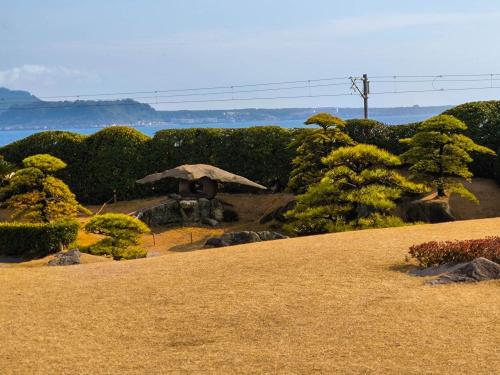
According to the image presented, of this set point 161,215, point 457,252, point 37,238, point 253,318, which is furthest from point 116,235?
point 253,318

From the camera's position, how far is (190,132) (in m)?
36.9

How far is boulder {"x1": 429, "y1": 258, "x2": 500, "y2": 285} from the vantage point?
12.5m

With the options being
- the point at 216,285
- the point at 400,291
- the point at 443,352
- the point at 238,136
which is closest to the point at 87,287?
the point at 216,285

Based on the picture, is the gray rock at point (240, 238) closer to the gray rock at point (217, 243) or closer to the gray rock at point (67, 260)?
the gray rock at point (217, 243)

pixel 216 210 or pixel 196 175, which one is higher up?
pixel 196 175

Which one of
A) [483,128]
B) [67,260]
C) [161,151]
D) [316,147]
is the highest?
[483,128]

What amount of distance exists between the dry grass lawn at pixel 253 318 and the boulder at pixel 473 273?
34cm

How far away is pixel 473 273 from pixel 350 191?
10.2 m

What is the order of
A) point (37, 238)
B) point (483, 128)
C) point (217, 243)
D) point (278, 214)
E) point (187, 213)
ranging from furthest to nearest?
point (483, 128), point (187, 213), point (278, 214), point (37, 238), point (217, 243)

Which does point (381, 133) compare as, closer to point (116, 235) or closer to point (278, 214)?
point (278, 214)

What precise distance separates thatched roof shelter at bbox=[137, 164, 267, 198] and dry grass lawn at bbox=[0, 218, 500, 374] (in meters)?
15.8

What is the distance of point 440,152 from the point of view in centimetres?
2748

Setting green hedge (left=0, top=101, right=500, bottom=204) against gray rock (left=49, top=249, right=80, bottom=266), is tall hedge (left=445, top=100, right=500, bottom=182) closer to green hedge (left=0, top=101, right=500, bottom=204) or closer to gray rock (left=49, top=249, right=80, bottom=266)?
green hedge (left=0, top=101, right=500, bottom=204)

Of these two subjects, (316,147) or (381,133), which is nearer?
(316,147)
